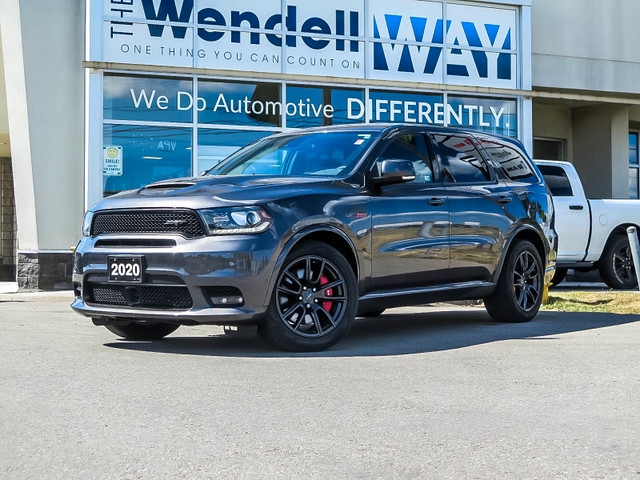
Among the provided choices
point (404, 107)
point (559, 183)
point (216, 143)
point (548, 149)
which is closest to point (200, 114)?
point (216, 143)

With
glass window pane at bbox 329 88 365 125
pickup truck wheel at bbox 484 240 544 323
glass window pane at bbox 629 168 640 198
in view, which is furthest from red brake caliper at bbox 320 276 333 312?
glass window pane at bbox 629 168 640 198

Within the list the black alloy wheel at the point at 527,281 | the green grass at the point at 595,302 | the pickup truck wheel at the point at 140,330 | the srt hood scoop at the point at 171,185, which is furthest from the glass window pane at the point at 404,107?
the srt hood scoop at the point at 171,185

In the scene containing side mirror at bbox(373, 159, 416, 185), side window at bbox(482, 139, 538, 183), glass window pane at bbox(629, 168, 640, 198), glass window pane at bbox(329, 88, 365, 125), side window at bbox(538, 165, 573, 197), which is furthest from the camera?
glass window pane at bbox(629, 168, 640, 198)

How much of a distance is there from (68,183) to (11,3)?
10.6 ft

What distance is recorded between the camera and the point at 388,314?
10.7 meters

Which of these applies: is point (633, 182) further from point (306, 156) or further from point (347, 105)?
point (306, 156)

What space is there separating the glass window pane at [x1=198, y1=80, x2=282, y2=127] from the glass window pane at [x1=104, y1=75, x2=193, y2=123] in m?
0.30

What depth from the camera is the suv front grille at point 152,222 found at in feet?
22.0

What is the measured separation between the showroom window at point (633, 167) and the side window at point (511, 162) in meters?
14.5

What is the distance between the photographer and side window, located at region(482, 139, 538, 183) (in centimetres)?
930

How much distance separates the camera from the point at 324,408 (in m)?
4.91

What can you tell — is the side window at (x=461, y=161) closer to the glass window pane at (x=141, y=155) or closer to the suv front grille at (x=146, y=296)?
the suv front grille at (x=146, y=296)

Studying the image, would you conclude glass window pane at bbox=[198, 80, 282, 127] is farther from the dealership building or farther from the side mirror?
the side mirror

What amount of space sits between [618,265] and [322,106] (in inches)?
241
